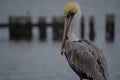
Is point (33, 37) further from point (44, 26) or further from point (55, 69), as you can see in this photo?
point (55, 69)

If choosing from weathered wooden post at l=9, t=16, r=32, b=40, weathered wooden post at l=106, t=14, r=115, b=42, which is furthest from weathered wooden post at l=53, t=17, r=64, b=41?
weathered wooden post at l=106, t=14, r=115, b=42

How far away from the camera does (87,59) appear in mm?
5016

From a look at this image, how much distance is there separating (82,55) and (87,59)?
6 cm

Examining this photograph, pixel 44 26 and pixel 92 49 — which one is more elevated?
pixel 92 49

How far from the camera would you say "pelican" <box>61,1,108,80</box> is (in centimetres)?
502

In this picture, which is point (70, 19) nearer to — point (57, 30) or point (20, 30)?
point (57, 30)

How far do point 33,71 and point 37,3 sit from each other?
3719cm

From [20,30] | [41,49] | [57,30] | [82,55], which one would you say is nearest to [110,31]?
[57,30]

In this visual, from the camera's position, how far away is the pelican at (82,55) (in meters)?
5.02

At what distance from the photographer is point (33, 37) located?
2912cm

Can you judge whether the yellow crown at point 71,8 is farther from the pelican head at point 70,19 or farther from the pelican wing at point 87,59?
the pelican wing at point 87,59

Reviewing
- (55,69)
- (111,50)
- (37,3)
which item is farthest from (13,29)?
(37,3)

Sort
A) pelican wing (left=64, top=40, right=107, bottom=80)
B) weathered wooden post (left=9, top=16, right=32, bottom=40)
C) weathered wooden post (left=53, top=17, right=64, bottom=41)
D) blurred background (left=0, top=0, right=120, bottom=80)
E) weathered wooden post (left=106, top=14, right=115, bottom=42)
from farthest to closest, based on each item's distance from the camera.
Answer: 1. weathered wooden post (left=9, top=16, right=32, bottom=40)
2. weathered wooden post (left=53, top=17, right=64, bottom=41)
3. weathered wooden post (left=106, top=14, right=115, bottom=42)
4. blurred background (left=0, top=0, right=120, bottom=80)
5. pelican wing (left=64, top=40, right=107, bottom=80)

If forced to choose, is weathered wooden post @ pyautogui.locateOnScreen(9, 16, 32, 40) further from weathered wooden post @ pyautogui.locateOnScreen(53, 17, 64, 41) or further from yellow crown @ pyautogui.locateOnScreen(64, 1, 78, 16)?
yellow crown @ pyautogui.locateOnScreen(64, 1, 78, 16)
